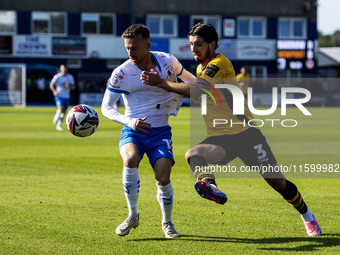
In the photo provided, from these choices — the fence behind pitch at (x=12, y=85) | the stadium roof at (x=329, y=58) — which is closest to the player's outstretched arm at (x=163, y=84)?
the fence behind pitch at (x=12, y=85)

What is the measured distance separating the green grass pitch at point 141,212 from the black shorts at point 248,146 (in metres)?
0.86

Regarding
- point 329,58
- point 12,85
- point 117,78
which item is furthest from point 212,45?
point 329,58

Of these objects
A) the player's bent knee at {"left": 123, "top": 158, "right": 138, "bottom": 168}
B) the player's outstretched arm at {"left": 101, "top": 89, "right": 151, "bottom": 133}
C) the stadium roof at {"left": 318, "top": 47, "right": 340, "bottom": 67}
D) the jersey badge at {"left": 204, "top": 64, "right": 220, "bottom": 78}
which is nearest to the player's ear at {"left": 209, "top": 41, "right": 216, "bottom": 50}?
the jersey badge at {"left": 204, "top": 64, "right": 220, "bottom": 78}

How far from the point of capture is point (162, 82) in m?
6.23

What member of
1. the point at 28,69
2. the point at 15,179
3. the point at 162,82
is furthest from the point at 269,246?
the point at 28,69

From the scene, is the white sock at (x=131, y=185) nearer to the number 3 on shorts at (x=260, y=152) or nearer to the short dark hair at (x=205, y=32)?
the number 3 on shorts at (x=260, y=152)

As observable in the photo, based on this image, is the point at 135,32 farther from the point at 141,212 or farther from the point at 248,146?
the point at 141,212

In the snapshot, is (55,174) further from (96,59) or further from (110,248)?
(96,59)

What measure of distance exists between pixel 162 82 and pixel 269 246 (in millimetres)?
1987

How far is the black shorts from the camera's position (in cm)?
645

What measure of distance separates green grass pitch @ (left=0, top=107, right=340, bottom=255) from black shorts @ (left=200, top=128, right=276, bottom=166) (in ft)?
2.81

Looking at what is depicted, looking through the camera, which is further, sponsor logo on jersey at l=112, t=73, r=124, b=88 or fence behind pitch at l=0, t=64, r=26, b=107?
fence behind pitch at l=0, t=64, r=26, b=107

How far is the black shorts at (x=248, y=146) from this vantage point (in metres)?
6.45

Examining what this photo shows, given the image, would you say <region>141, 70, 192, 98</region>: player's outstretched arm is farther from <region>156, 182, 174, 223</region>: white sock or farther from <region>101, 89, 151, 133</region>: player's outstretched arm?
<region>156, 182, 174, 223</region>: white sock
